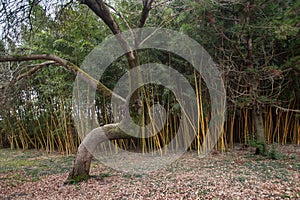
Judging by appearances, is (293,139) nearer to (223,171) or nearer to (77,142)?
(223,171)

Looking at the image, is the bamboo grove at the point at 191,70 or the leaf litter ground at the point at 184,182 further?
the bamboo grove at the point at 191,70

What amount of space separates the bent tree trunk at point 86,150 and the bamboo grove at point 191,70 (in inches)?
47.5

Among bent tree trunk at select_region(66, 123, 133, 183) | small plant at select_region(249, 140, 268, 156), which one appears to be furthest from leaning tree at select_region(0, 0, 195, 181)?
small plant at select_region(249, 140, 268, 156)

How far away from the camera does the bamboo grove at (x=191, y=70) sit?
3338mm

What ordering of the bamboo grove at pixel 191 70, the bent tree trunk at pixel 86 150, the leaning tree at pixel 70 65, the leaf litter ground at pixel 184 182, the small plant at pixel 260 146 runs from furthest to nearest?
1. the small plant at pixel 260 146
2. the bamboo grove at pixel 191 70
3. the bent tree trunk at pixel 86 150
4. the leaning tree at pixel 70 65
5. the leaf litter ground at pixel 184 182

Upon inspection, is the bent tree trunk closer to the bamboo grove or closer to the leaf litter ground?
the leaf litter ground

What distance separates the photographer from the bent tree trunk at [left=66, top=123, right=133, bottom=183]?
2.94 metres

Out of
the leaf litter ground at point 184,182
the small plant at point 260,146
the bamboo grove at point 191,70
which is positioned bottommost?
the leaf litter ground at point 184,182

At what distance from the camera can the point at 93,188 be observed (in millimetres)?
2699

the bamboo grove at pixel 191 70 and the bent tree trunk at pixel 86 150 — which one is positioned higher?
the bamboo grove at pixel 191 70

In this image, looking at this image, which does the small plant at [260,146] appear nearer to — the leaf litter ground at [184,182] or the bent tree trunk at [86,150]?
the leaf litter ground at [184,182]

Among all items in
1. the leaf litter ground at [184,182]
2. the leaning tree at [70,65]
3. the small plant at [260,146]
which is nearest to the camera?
the leaf litter ground at [184,182]

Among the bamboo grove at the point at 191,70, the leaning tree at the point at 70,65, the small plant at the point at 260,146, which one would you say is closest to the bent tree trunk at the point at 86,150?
the leaning tree at the point at 70,65

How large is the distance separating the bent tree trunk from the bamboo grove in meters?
1.21
